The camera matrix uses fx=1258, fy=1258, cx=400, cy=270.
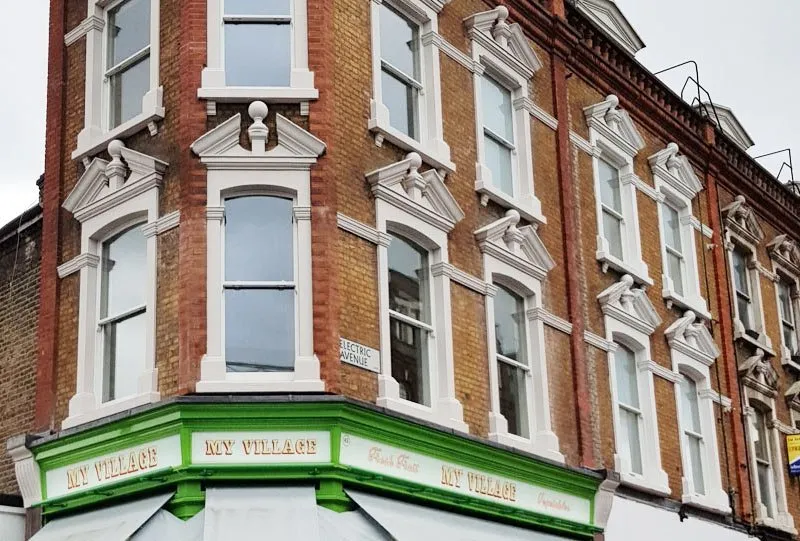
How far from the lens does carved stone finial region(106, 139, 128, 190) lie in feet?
50.3

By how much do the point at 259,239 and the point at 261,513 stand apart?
3.28 meters

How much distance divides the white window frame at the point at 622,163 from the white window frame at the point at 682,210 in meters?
0.75

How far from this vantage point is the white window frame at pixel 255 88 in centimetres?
1465

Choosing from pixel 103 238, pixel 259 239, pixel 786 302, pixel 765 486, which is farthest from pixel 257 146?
pixel 786 302

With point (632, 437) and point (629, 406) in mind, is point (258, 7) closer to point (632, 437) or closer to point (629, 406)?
point (629, 406)

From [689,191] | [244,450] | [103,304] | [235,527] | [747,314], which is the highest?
[689,191]

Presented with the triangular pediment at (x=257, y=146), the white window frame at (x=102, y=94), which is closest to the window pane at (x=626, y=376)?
the triangular pediment at (x=257, y=146)

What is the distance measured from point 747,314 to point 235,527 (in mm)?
15194

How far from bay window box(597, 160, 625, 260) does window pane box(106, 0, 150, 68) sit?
830 cm

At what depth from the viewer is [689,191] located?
23.6 meters

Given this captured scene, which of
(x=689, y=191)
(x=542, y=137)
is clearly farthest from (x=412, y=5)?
(x=689, y=191)

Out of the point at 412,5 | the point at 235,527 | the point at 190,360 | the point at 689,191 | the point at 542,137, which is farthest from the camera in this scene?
the point at 689,191

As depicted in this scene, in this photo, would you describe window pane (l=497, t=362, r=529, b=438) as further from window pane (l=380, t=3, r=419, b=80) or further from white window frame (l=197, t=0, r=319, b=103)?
white window frame (l=197, t=0, r=319, b=103)

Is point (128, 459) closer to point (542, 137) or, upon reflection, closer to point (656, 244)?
point (542, 137)
